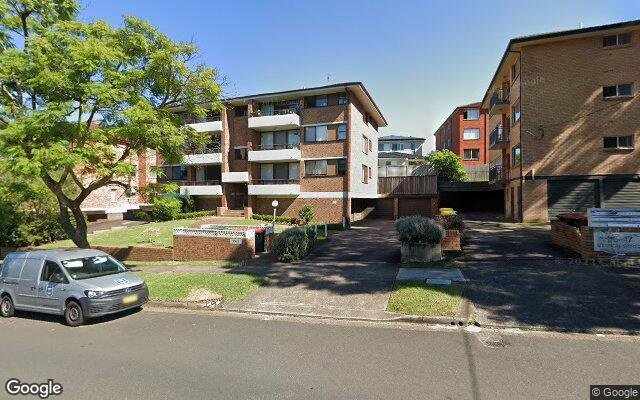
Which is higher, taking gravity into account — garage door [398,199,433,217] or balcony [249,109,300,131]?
balcony [249,109,300,131]

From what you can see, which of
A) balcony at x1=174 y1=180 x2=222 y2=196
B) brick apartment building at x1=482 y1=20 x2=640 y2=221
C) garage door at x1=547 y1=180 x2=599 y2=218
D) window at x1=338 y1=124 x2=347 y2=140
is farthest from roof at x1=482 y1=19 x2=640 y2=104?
balcony at x1=174 y1=180 x2=222 y2=196

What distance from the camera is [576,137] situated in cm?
2234

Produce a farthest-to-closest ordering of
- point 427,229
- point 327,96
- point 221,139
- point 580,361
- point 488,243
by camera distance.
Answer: point 221,139 < point 327,96 < point 488,243 < point 427,229 < point 580,361

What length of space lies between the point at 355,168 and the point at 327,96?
6.08 metres

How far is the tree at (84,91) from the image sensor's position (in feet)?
37.8

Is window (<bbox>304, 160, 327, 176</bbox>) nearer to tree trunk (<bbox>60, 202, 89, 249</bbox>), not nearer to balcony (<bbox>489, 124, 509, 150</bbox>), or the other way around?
balcony (<bbox>489, 124, 509, 150</bbox>)

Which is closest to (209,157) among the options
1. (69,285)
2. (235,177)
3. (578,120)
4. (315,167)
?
(235,177)

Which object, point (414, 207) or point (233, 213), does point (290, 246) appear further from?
point (414, 207)

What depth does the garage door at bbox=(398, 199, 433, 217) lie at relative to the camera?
35.0 meters

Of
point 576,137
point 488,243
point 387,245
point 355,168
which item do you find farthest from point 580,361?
point 355,168

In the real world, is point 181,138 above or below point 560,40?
below

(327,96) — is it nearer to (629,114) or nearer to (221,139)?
(221,139)

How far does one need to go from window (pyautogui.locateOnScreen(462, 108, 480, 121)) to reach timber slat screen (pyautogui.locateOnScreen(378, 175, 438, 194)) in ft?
68.3

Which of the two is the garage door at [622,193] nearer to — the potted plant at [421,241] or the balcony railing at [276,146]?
the potted plant at [421,241]
